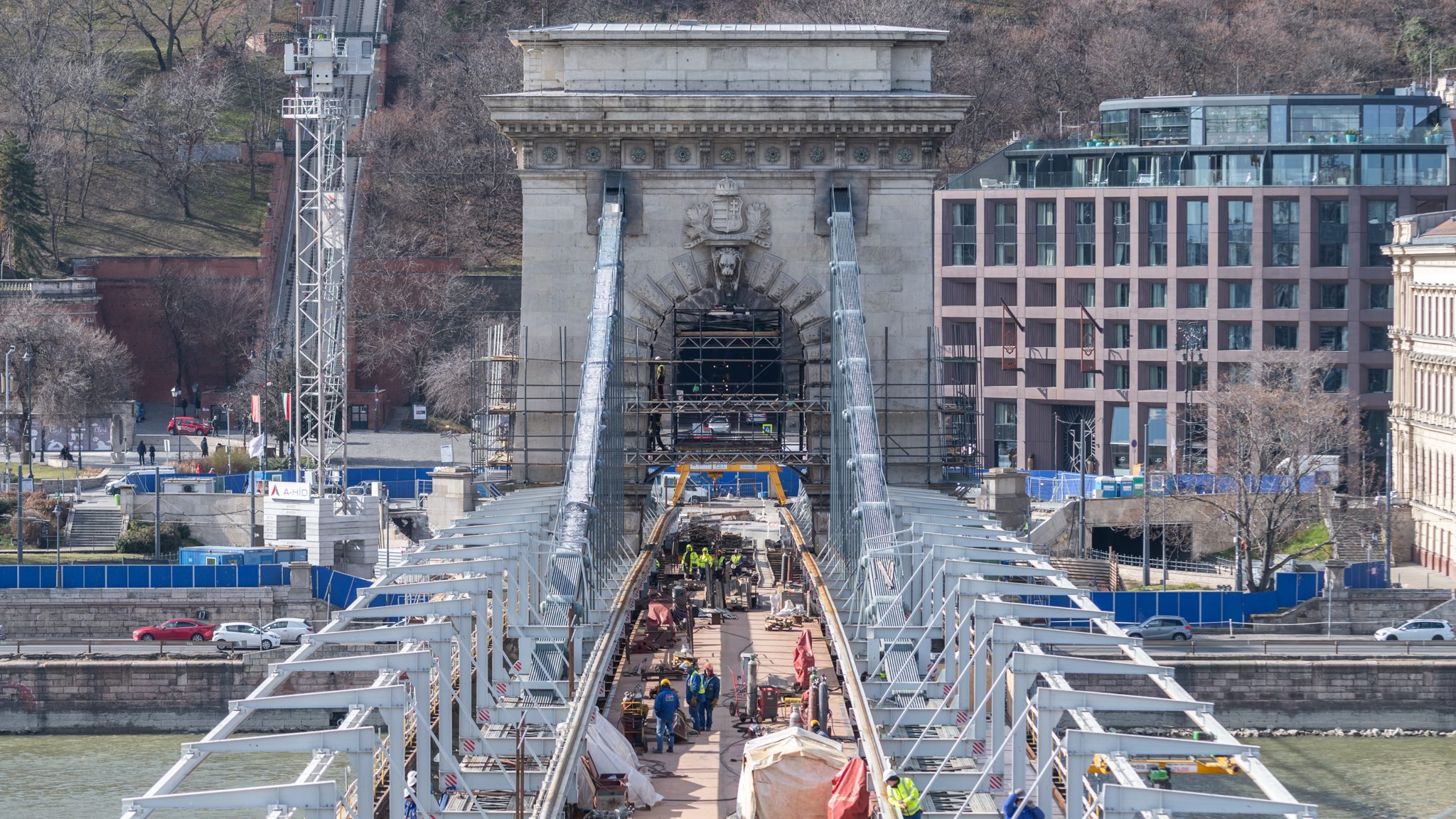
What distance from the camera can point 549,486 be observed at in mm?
48375

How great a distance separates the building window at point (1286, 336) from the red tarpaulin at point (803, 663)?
55431 millimetres

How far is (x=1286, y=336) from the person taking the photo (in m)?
94.4

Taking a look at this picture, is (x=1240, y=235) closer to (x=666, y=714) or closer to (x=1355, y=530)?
(x=1355, y=530)

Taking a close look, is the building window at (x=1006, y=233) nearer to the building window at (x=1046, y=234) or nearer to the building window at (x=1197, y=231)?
the building window at (x=1046, y=234)

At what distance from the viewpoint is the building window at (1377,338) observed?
92.8m

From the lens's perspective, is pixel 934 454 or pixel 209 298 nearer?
pixel 934 454

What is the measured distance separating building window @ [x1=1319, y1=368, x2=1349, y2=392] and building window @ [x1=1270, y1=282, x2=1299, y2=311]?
9.30 ft

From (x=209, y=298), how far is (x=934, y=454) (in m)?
67.1

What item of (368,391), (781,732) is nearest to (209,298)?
(368,391)

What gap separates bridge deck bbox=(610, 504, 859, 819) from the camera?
32969 mm

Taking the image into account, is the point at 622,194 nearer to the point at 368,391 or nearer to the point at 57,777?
the point at 57,777

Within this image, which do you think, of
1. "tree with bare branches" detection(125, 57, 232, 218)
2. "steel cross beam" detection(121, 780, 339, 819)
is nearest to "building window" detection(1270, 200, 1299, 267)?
"tree with bare branches" detection(125, 57, 232, 218)

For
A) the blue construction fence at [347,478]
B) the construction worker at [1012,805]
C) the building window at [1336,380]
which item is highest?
the building window at [1336,380]

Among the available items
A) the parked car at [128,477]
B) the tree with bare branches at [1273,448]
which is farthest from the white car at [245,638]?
the tree with bare branches at [1273,448]
